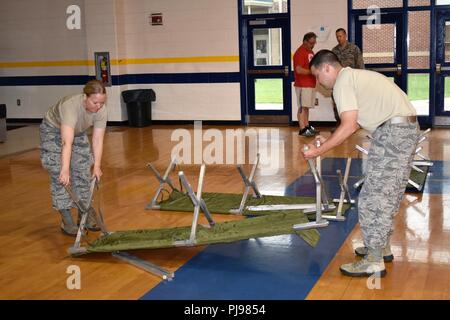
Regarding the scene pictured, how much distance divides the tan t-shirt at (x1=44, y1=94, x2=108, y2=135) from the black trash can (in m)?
7.54

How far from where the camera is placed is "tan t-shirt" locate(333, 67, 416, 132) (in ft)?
13.4

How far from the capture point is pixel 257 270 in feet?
14.9

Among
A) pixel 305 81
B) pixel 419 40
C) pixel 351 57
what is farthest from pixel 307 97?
pixel 419 40

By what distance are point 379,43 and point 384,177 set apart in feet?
26.2

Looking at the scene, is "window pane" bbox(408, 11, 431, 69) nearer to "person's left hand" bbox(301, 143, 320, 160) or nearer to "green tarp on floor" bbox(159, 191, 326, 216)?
"green tarp on floor" bbox(159, 191, 326, 216)

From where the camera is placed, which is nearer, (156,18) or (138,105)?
(138,105)

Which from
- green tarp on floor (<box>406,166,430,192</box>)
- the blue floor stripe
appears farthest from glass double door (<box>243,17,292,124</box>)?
the blue floor stripe

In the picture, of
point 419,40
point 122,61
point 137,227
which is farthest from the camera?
point 122,61

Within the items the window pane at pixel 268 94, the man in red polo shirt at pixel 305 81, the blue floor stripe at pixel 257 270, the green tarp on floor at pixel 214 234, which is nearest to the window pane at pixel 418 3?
the man in red polo shirt at pixel 305 81

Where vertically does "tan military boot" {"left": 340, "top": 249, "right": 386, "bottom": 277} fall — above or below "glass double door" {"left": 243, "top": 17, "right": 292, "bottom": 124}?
below

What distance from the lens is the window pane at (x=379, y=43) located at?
37.9 ft

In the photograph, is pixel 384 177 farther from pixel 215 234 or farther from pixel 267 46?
pixel 267 46
